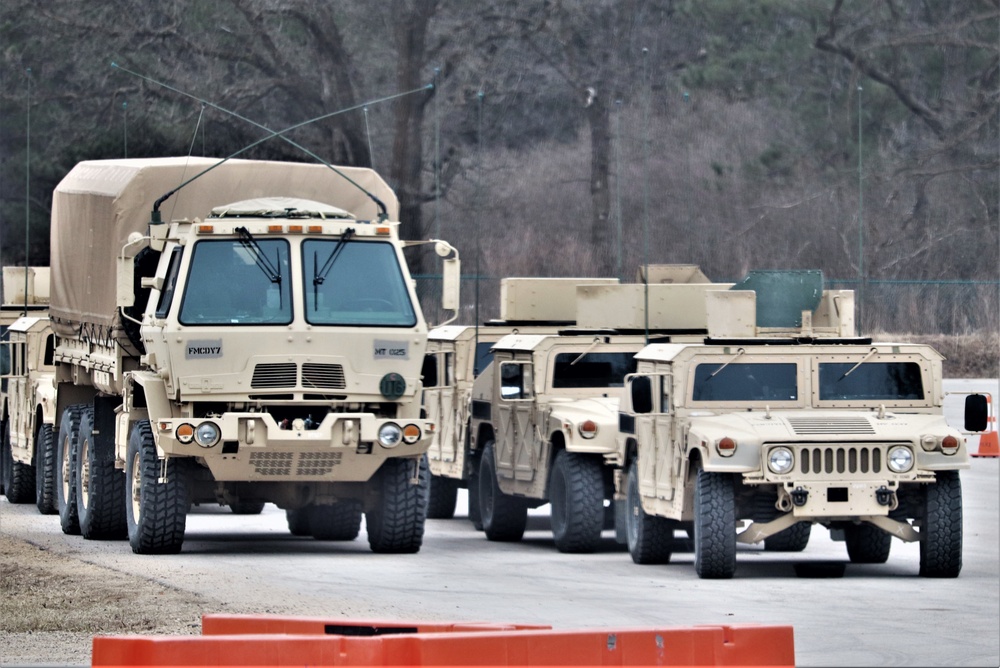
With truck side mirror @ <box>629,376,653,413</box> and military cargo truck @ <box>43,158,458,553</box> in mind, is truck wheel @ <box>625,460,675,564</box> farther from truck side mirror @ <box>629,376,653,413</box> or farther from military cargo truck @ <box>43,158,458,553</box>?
military cargo truck @ <box>43,158,458,553</box>

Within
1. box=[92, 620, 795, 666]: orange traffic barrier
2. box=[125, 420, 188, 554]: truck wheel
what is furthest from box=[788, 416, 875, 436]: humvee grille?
box=[92, 620, 795, 666]: orange traffic barrier

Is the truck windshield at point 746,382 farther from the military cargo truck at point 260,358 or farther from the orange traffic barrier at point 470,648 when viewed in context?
the orange traffic barrier at point 470,648

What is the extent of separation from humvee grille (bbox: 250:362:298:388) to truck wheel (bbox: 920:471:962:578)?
490 centimetres

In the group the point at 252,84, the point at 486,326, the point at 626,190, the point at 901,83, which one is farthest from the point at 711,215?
the point at 486,326

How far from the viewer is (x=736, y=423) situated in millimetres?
15031

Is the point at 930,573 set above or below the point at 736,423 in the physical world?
below

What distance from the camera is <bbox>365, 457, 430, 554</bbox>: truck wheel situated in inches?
645

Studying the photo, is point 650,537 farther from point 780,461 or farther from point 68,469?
point 68,469

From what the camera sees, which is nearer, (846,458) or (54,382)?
(846,458)

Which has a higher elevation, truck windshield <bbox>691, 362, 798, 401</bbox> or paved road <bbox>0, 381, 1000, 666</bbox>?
truck windshield <bbox>691, 362, 798, 401</bbox>

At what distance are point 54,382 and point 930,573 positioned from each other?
9.18 metres

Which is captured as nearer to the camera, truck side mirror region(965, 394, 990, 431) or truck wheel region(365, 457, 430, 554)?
truck side mirror region(965, 394, 990, 431)

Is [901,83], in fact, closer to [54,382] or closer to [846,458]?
[54,382]

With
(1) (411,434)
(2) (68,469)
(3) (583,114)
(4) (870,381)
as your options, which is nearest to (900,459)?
(4) (870,381)
